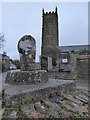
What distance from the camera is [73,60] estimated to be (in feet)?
33.4

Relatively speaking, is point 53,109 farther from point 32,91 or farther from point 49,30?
point 49,30

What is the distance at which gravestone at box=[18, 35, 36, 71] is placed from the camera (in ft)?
16.0

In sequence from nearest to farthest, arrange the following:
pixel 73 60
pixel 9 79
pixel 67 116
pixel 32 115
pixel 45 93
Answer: pixel 32 115, pixel 67 116, pixel 45 93, pixel 9 79, pixel 73 60

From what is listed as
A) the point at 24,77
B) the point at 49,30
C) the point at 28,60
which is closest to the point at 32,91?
the point at 24,77

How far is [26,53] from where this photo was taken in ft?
16.0

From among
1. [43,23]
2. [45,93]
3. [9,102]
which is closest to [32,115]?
[9,102]

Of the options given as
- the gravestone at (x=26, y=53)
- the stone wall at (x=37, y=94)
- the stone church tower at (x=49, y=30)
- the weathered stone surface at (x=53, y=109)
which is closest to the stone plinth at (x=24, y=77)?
the gravestone at (x=26, y=53)

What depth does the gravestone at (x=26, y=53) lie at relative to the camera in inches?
192

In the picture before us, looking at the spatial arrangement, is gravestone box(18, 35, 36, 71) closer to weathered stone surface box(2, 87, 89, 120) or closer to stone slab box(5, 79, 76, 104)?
stone slab box(5, 79, 76, 104)

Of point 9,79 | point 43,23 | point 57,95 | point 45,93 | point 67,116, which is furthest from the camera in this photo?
point 43,23

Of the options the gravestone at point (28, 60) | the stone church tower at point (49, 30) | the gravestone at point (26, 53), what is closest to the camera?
the gravestone at point (28, 60)

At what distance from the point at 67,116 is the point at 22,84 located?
147cm

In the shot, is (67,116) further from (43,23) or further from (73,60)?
(43,23)

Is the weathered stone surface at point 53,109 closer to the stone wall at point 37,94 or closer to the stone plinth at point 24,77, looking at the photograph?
the stone wall at point 37,94
